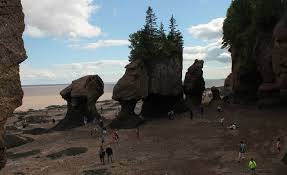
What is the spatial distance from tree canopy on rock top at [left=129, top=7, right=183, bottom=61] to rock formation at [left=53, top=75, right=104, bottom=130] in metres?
7.93

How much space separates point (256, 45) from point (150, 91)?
61.4ft

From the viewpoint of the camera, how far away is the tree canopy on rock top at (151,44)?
67.9 m

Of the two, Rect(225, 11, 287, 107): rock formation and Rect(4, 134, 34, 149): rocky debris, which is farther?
Rect(4, 134, 34, 149): rocky debris

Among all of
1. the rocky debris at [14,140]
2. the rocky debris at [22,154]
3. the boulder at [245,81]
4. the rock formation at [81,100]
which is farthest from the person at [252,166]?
the rock formation at [81,100]

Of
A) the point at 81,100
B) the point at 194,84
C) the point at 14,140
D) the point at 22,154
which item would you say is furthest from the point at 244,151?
the point at 81,100

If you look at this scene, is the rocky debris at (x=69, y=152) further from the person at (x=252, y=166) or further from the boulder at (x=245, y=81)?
the boulder at (x=245, y=81)

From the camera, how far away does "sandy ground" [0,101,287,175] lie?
3528 cm

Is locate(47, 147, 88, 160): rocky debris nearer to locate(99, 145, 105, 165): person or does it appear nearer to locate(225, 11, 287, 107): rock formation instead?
locate(99, 145, 105, 165): person

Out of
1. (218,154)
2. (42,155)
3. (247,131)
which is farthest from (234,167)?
(42,155)

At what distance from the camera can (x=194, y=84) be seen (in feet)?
242

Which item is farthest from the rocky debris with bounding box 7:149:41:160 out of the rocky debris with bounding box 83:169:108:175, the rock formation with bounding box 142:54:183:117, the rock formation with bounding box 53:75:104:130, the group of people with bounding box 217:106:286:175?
the rock formation with bounding box 142:54:183:117

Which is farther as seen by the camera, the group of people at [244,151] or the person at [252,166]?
the group of people at [244,151]

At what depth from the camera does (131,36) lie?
69.7m

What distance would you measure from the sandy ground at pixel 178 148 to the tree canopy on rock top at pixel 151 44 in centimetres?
1208
